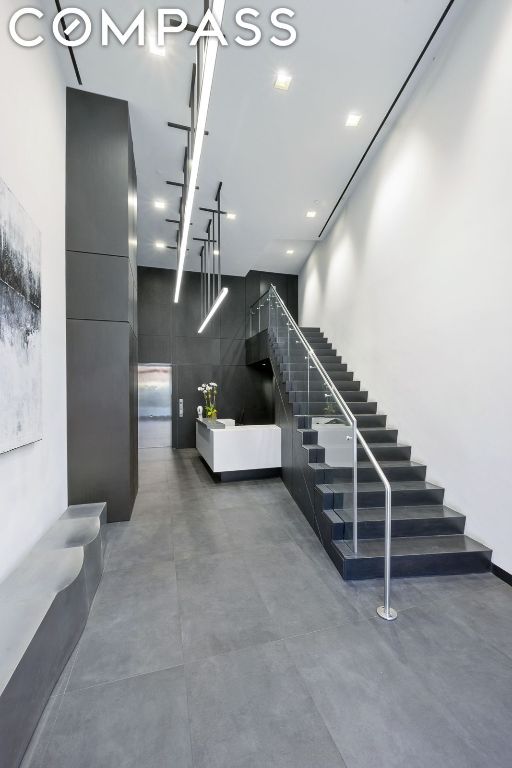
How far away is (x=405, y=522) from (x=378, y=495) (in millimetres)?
386

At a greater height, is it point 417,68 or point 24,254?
point 417,68

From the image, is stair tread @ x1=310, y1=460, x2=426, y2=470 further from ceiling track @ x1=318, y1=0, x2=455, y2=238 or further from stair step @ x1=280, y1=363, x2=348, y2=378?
ceiling track @ x1=318, y1=0, x2=455, y2=238

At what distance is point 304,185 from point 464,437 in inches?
208

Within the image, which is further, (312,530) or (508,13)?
(312,530)

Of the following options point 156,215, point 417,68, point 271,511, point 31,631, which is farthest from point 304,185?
point 31,631

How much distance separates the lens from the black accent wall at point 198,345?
9.55 metres

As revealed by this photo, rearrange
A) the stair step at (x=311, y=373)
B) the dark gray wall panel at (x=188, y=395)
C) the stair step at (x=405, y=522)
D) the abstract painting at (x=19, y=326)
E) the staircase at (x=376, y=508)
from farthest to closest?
the dark gray wall panel at (x=188, y=395) → the stair step at (x=311, y=373) → the stair step at (x=405, y=522) → the staircase at (x=376, y=508) → the abstract painting at (x=19, y=326)

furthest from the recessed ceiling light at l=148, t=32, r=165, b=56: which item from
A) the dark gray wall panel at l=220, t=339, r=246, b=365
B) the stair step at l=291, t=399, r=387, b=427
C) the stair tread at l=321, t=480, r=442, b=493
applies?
the dark gray wall panel at l=220, t=339, r=246, b=365

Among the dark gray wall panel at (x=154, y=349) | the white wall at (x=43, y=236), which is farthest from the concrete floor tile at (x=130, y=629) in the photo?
the dark gray wall panel at (x=154, y=349)

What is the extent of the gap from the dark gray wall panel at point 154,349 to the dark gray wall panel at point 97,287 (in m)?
5.63

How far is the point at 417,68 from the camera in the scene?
438 centimetres

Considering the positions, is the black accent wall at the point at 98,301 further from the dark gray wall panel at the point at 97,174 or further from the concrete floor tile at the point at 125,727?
the concrete floor tile at the point at 125,727

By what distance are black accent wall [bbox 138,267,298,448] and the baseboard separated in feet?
24.7

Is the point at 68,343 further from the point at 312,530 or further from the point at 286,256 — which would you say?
the point at 286,256
